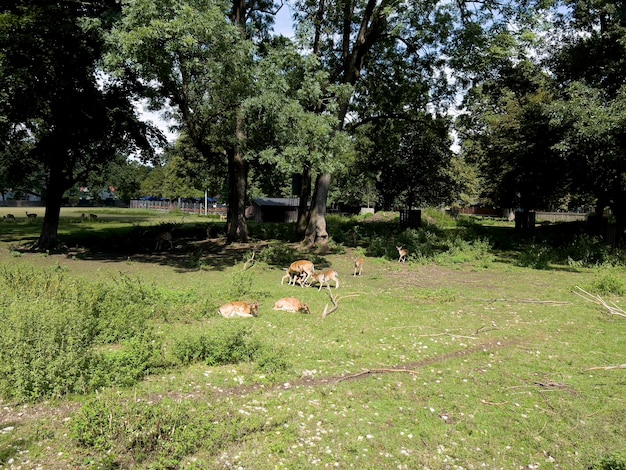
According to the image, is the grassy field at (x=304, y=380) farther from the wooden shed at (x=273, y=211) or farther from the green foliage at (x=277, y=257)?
the wooden shed at (x=273, y=211)

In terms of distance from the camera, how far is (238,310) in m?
9.35

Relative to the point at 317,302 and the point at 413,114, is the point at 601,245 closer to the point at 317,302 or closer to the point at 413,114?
the point at 413,114

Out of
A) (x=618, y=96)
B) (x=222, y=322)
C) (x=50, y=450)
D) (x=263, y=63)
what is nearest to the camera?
(x=50, y=450)

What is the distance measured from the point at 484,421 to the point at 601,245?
61.3 ft

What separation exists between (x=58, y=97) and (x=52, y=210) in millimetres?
5328

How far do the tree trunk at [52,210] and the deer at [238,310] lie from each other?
15.2 m

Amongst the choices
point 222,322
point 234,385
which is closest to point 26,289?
point 222,322

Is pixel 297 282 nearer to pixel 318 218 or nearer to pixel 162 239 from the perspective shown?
pixel 318 218

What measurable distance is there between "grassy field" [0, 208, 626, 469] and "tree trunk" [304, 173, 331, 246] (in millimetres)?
10405

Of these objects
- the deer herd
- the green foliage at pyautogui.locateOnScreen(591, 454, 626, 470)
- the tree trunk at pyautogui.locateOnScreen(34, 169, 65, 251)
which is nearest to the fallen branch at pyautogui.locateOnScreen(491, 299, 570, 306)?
the deer herd

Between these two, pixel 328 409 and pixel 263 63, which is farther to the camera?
pixel 263 63

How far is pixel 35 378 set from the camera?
5266 millimetres

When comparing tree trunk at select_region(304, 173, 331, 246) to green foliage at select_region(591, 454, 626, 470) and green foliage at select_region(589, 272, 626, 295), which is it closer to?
green foliage at select_region(589, 272, 626, 295)

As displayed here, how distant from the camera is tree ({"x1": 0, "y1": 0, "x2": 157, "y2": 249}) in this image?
53.1 ft
